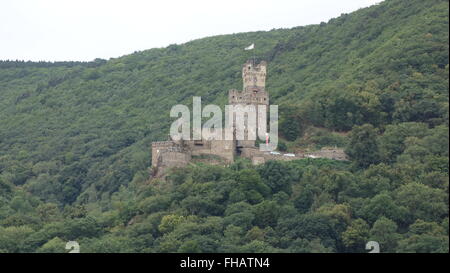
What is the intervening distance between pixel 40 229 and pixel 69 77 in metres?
74.1

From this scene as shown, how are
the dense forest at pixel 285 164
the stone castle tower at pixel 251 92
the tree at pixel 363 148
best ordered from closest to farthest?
the dense forest at pixel 285 164, the tree at pixel 363 148, the stone castle tower at pixel 251 92

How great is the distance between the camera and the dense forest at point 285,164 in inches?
3123

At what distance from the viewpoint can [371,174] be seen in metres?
85.8

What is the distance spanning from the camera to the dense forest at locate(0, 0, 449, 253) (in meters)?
79.3

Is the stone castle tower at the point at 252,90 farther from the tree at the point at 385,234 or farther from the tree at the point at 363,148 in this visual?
the tree at the point at 385,234

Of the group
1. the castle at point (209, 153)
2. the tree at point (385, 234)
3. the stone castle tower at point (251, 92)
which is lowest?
the tree at point (385, 234)

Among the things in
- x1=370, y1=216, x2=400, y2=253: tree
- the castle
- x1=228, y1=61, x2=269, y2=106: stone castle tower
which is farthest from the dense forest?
x1=228, y1=61, x2=269, y2=106: stone castle tower

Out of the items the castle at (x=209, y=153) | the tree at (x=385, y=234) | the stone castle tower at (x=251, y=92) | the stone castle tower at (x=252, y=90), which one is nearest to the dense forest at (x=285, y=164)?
the tree at (x=385, y=234)

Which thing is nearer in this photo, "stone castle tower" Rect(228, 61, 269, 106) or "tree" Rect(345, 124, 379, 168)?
"tree" Rect(345, 124, 379, 168)

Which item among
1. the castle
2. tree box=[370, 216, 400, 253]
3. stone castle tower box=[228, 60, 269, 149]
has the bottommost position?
tree box=[370, 216, 400, 253]

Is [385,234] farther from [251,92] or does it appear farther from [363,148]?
[251,92]

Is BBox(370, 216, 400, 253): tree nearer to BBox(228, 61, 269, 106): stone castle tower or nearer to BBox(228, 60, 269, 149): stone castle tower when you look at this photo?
BBox(228, 60, 269, 149): stone castle tower

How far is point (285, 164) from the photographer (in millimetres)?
86500
